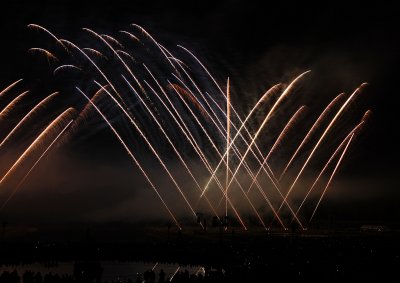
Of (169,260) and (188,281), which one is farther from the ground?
(188,281)

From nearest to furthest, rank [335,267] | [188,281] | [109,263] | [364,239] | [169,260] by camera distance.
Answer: [188,281] → [335,267] → [169,260] → [109,263] → [364,239]

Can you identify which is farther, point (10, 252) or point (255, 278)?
point (10, 252)

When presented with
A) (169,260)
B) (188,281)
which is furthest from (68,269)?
(188,281)

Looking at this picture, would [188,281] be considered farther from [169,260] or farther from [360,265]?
[169,260]

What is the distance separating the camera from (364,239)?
82.6 metres

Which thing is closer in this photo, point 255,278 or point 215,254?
point 255,278

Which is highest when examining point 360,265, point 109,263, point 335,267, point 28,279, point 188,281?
point 28,279

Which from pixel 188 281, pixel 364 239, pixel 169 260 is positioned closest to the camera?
pixel 188 281

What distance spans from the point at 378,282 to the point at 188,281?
921 cm

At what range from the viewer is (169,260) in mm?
42812

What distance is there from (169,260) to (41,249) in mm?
12849

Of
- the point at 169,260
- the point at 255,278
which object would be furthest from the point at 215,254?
the point at 255,278

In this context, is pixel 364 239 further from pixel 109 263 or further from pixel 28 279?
pixel 28 279

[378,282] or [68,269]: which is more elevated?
[378,282]
